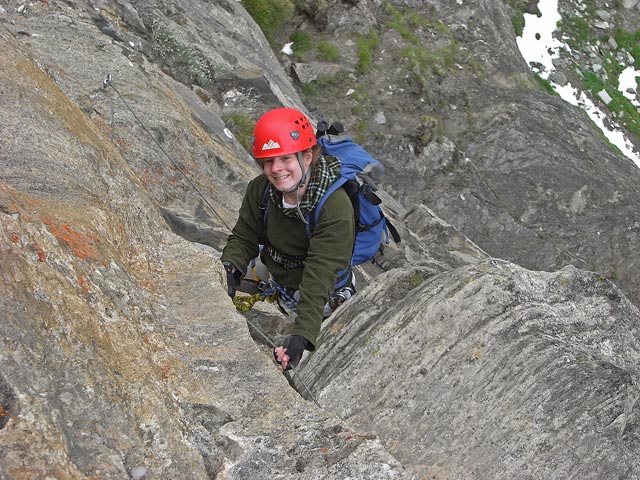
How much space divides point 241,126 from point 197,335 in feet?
43.3

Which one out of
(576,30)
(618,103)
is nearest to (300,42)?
(618,103)

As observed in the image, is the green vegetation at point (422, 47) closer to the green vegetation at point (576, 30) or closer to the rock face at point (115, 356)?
the green vegetation at point (576, 30)

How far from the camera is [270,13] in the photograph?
104 feet

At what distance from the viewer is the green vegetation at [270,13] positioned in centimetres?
3116

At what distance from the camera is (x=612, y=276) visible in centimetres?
2936

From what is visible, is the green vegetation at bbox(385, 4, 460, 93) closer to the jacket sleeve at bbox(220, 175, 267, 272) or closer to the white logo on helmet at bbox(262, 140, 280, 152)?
the jacket sleeve at bbox(220, 175, 267, 272)

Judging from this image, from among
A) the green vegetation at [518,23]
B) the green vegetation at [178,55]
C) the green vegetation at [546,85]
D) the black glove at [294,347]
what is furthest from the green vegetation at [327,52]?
the black glove at [294,347]

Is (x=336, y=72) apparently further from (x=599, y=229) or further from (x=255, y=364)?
(x=255, y=364)

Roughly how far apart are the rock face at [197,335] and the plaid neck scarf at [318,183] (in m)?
1.47

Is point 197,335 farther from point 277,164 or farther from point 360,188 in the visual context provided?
point 360,188

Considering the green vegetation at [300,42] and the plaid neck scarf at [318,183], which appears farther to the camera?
the green vegetation at [300,42]

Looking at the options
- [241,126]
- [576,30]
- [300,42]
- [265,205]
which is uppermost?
[265,205]

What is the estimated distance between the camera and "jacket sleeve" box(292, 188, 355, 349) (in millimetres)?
6777

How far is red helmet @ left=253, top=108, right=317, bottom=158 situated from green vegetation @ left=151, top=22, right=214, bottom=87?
1286 centimetres
